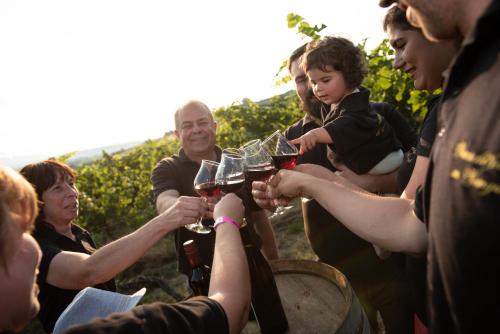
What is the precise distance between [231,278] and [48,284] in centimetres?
148

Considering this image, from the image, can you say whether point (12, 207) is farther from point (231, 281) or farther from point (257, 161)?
point (257, 161)

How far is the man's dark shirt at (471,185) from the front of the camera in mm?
735

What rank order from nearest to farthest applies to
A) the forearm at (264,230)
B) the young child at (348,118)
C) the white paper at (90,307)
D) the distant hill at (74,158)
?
the white paper at (90,307) → the young child at (348,118) → the forearm at (264,230) → the distant hill at (74,158)

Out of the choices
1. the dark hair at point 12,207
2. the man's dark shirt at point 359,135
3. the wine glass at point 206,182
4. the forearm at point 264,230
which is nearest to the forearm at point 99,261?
the wine glass at point 206,182

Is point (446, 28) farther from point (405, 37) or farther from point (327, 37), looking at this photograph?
point (327, 37)

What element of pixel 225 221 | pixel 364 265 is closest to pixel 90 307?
pixel 225 221

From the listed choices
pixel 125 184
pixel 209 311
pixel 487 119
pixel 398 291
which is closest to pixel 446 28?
pixel 487 119

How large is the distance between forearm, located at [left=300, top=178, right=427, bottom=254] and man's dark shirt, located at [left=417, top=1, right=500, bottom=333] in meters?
0.37

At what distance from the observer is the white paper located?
55.5 inches

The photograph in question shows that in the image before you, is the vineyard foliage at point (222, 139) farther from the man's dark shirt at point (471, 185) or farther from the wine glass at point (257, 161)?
the man's dark shirt at point (471, 185)

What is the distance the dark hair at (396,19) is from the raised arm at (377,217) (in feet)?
3.11

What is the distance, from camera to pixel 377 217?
4.61 feet

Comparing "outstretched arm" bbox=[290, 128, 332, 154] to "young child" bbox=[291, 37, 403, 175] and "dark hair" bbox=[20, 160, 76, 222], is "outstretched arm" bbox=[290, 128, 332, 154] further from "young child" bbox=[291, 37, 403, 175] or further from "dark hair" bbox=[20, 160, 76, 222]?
"dark hair" bbox=[20, 160, 76, 222]

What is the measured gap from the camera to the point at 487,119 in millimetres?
728
